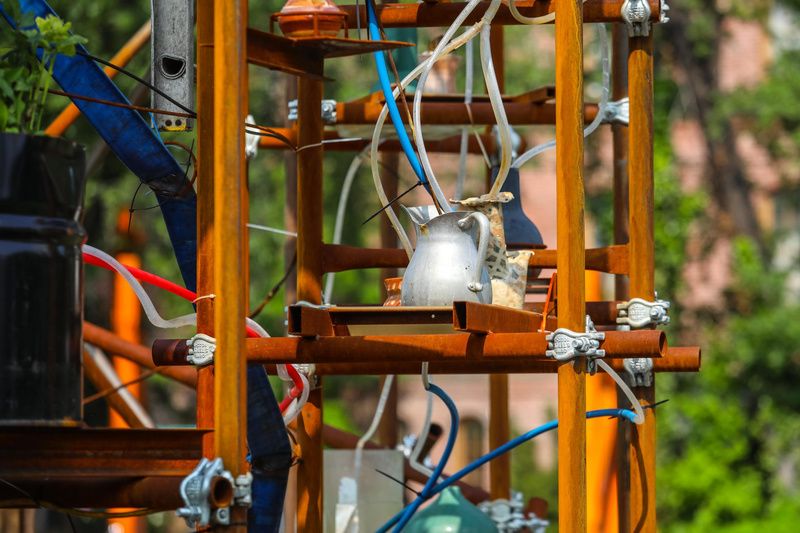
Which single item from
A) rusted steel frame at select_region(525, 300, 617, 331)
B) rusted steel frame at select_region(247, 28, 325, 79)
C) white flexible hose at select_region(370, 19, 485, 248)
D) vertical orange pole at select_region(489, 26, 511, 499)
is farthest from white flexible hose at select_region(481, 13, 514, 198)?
vertical orange pole at select_region(489, 26, 511, 499)

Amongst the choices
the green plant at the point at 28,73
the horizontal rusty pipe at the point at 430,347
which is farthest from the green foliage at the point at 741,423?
the green plant at the point at 28,73

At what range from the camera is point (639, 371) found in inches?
250

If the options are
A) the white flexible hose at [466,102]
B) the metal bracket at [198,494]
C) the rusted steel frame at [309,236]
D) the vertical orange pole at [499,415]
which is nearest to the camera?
the metal bracket at [198,494]

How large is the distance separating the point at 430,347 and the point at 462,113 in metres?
2.49

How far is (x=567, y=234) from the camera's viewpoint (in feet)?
16.3

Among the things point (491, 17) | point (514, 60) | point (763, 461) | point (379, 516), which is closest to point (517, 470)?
point (763, 461)

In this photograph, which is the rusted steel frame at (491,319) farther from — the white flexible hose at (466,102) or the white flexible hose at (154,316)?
the white flexible hose at (466,102)

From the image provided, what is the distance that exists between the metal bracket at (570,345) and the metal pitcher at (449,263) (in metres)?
0.31

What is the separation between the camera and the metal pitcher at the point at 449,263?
5.21m

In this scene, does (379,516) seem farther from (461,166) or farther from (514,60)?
(514,60)

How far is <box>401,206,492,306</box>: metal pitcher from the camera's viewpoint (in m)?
5.21

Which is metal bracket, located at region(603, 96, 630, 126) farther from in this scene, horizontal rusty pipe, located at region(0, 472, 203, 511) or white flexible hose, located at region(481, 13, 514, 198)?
horizontal rusty pipe, located at region(0, 472, 203, 511)

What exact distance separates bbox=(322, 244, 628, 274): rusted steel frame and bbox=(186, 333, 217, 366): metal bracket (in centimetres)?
112

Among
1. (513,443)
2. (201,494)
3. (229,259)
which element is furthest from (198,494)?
(513,443)
